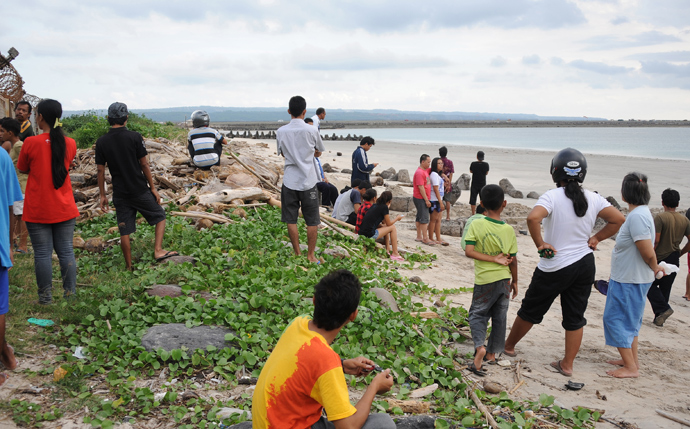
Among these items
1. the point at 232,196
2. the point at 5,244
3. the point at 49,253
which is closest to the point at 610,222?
the point at 5,244

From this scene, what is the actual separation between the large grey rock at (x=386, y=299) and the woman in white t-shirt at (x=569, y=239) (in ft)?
5.66

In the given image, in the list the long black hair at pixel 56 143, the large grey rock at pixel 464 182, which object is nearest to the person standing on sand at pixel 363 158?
the long black hair at pixel 56 143

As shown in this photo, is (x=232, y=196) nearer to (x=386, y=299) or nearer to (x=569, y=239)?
(x=386, y=299)

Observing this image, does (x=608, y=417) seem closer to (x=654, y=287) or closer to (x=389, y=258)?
(x=654, y=287)

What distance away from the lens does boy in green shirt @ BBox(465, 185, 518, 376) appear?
5.05 metres

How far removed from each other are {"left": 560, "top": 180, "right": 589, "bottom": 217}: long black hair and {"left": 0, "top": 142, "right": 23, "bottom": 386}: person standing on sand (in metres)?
5.08

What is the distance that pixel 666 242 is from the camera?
6848mm

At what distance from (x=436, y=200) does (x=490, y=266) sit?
19.7 feet

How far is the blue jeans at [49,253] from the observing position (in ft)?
17.5

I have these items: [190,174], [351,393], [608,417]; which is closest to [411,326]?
[351,393]

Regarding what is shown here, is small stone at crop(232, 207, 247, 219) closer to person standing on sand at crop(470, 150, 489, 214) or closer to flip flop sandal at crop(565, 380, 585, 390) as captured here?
→ flip flop sandal at crop(565, 380, 585, 390)

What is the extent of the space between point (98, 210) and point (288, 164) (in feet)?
17.4

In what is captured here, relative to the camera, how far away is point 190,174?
1277 centimetres

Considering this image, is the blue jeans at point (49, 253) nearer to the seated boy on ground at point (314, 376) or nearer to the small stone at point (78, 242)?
the small stone at point (78, 242)
